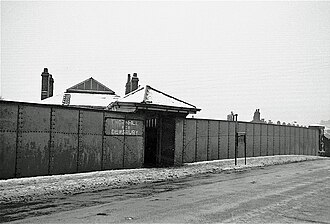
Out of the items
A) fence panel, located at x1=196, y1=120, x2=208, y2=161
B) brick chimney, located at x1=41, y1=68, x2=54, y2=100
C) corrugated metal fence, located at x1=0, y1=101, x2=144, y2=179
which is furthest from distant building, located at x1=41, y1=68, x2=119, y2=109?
corrugated metal fence, located at x1=0, y1=101, x2=144, y2=179

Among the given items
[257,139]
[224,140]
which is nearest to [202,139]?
[224,140]

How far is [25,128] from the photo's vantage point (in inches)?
557

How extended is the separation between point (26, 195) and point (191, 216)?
17.7 feet

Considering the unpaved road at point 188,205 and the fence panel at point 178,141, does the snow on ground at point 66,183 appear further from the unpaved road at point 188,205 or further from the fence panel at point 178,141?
the fence panel at point 178,141

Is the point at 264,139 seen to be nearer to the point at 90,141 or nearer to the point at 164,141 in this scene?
the point at 164,141

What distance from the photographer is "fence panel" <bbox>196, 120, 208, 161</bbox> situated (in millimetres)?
23391

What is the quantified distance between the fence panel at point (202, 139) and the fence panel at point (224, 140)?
1843 mm

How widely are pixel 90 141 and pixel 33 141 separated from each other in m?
2.90

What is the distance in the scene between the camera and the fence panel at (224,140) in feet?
83.7

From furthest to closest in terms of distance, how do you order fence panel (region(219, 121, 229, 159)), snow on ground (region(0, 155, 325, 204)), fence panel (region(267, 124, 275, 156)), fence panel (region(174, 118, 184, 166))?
1. fence panel (region(267, 124, 275, 156))
2. fence panel (region(219, 121, 229, 159))
3. fence panel (region(174, 118, 184, 166))
4. snow on ground (region(0, 155, 325, 204))

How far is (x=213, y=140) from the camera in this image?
24.8m

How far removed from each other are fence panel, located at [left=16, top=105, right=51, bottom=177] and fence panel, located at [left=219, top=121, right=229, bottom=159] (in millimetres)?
13753

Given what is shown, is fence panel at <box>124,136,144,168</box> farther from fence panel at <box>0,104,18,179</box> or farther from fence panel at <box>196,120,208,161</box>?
fence panel at <box>0,104,18,179</box>

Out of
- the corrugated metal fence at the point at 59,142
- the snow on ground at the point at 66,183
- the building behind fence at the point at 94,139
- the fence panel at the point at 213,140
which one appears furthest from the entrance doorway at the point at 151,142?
the snow on ground at the point at 66,183
